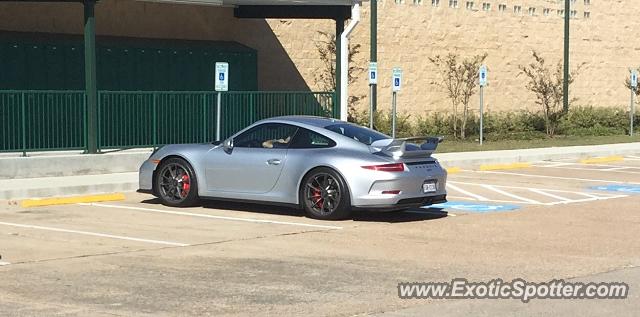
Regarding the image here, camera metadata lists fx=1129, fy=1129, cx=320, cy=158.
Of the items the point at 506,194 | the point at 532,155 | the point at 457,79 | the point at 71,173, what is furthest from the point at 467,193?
the point at 457,79

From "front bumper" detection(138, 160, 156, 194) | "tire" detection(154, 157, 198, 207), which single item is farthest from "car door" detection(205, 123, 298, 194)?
"front bumper" detection(138, 160, 156, 194)

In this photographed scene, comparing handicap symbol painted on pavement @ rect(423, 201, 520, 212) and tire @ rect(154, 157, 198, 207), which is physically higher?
tire @ rect(154, 157, 198, 207)

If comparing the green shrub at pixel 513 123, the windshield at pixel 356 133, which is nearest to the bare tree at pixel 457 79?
the green shrub at pixel 513 123

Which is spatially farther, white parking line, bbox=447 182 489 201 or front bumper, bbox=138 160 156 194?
white parking line, bbox=447 182 489 201

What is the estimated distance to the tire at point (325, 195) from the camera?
47.7 ft

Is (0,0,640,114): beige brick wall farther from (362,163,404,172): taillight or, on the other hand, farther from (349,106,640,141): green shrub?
(362,163,404,172): taillight

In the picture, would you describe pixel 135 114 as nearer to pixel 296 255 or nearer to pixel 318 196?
pixel 318 196

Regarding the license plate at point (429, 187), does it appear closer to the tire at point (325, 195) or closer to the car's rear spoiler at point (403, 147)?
the car's rear spoiler at point (403, 147)

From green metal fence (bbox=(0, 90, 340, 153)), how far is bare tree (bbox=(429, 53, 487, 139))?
979cm

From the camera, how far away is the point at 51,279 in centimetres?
1018

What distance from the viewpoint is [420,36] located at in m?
33.8

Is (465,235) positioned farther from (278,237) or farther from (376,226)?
(278,237)

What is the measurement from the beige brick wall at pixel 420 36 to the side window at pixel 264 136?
10.3 m

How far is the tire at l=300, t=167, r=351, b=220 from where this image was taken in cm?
1454
